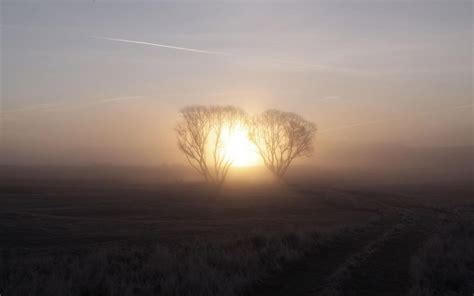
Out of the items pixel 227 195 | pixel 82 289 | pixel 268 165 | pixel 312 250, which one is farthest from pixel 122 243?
pixel 268 165

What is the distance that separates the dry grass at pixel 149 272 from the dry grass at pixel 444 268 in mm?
4660

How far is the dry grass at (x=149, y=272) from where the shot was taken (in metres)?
12.4

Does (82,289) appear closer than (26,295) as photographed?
No

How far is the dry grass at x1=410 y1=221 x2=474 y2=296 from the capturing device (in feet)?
43.8

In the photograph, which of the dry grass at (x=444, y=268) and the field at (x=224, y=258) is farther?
the dry grass at (x=444, y=268)

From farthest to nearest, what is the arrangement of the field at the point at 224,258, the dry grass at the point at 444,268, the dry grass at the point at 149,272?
1. the dry grass at the point at 444,268
2. the field at the point at 224,258
3. the dry grass at the point at 149,272

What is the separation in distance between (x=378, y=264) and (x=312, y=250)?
11.3 ft

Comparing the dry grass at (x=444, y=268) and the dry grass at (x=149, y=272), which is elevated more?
the dry grass at (x=149, y=272)

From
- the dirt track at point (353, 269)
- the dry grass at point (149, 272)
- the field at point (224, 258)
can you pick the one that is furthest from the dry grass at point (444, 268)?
the dry grass at point (149, 272)

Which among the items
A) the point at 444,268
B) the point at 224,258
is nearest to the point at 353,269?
the point at 444,268

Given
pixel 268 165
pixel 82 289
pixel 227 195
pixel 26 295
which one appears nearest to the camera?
pixel 26 295

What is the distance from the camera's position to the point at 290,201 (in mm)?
58500

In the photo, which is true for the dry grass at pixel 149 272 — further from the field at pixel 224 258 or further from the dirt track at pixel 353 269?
the dirt track at pixel 353 269

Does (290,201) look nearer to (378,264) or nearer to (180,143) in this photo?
(180,143)
